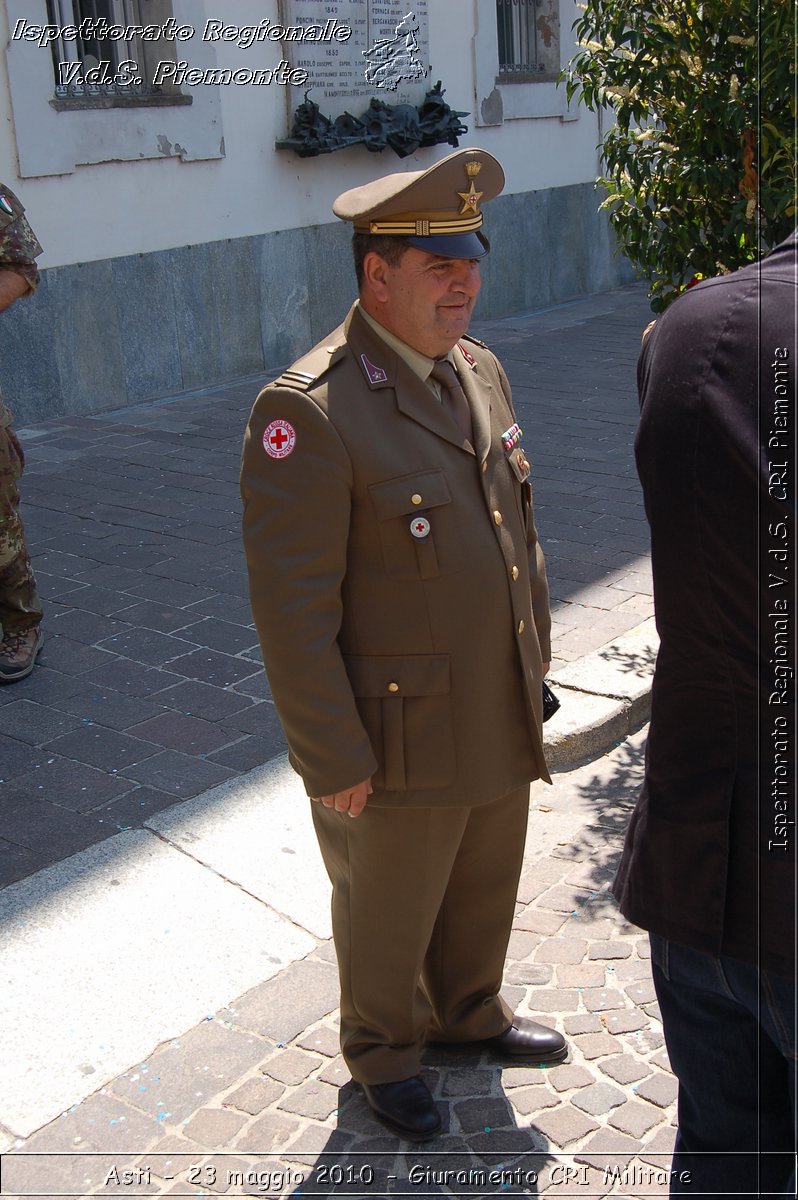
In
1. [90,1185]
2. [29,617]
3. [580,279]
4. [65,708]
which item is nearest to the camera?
[90,1185]

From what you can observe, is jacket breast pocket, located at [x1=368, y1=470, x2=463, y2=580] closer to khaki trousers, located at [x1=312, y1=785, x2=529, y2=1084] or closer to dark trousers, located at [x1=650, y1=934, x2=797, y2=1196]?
khaki trousers, located at [x1=312, y1=785, x2=529, y2=1084]

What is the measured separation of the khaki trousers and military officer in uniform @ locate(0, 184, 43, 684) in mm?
2457

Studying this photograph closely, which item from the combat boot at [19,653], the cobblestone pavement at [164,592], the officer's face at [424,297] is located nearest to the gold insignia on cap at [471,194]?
the officer's face at [424,297]

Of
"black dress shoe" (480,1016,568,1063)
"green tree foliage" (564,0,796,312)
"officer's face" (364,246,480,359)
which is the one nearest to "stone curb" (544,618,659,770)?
"green tree foliage" (564,0,796,312)

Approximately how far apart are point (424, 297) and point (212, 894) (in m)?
1.76

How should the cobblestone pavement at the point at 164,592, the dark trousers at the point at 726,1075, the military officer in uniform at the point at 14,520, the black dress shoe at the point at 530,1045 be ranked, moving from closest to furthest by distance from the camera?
1. the dark trousers at the point at 726,1075
2. the black dress shoe at the point at 530,1045
3. the cobblestone pavement at the point at 164,592
4. the military officer in uniform at the point at 14,520

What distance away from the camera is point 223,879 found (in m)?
3.62

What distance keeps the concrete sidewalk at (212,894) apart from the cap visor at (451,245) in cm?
170

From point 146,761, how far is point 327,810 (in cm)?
163

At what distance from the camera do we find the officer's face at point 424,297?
252 centimetres

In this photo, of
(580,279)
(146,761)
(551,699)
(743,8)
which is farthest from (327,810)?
(580,279)

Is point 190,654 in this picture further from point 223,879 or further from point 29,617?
point 223,879

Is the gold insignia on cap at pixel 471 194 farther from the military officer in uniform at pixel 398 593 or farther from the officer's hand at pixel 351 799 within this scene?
the officer's hand at pixel 351 799

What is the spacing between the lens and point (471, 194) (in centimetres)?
257
